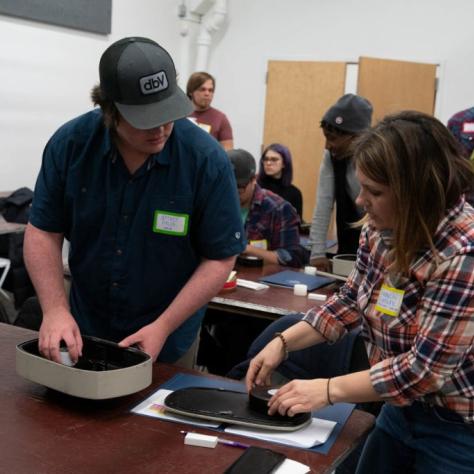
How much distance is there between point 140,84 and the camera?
1479 millimetres

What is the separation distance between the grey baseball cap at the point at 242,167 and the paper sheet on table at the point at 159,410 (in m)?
1.84

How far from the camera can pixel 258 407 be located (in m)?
1.37

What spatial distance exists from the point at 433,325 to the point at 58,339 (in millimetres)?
775

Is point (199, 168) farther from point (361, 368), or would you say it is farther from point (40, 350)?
point (361, 368)

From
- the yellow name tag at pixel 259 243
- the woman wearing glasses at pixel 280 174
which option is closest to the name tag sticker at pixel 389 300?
the yellow name tag at pixel 259 243

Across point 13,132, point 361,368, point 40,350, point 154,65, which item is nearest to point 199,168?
point 154,65

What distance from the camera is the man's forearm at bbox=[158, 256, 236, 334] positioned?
1.61 meters

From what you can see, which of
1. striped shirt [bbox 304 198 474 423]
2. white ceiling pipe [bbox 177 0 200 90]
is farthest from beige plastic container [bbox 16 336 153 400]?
white ceiling pipe [bbox 177 0 200 90]

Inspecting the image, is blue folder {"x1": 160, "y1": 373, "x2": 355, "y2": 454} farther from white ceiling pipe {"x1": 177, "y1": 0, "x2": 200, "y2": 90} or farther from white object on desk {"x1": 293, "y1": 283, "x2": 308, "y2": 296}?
white ceiling pipe {"x1": 177, "y1": 0, "x2": 200, "y2": 90}

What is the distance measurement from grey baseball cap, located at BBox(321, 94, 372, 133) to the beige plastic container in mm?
1867

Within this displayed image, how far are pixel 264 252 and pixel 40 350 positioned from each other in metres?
1.93

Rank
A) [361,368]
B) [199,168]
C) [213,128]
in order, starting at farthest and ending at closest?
[213,128] < [361,368] < [199,168]

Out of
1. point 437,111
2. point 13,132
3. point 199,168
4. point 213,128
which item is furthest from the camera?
point 437,111

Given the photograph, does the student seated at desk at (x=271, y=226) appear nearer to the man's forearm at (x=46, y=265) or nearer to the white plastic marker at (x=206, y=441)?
the man's forearm at (x=46, y=265)
